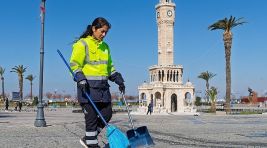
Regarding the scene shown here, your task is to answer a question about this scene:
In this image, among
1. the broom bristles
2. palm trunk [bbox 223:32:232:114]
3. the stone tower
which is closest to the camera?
the broom bristles

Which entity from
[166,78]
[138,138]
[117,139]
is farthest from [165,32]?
[117,139]

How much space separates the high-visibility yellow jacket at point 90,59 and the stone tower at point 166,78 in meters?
50.6

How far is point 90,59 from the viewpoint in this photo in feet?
20.8

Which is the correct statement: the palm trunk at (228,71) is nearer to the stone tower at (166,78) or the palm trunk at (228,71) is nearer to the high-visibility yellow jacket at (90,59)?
the stone tower at (166,78)

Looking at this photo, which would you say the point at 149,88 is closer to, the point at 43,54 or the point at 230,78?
the point at 230,78

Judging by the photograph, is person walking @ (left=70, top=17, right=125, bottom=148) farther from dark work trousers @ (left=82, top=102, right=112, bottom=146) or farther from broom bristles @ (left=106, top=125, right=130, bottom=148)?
broom bristles @ (left=106, top=125, right=130, bottom=148)

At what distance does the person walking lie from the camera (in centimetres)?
625

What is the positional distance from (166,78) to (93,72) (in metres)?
52.6

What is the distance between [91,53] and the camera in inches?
250

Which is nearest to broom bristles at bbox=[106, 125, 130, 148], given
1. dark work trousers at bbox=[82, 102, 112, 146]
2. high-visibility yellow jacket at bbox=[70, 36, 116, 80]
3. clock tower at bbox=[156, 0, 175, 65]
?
dark work trousers at bbox=[82, 102, 112, 146]

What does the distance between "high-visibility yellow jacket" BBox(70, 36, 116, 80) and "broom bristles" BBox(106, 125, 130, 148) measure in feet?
2.72

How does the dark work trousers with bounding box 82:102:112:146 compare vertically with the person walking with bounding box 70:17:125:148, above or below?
below

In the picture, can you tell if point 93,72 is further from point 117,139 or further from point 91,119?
point 117,139

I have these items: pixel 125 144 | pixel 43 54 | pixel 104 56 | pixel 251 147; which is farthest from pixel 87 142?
pixel 43 54
